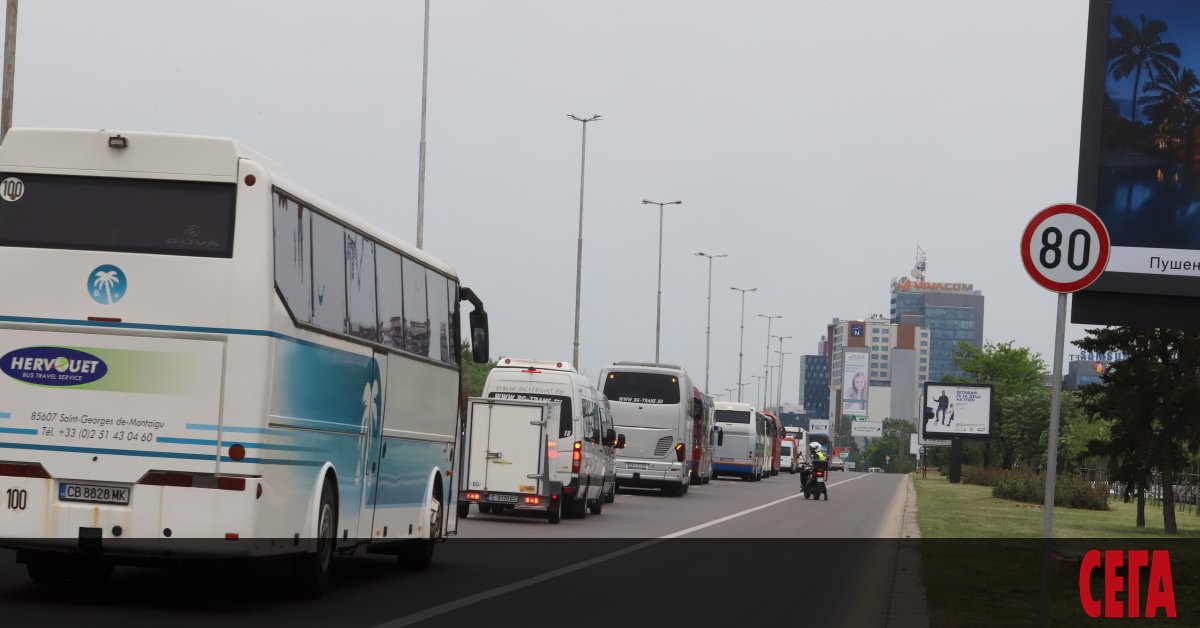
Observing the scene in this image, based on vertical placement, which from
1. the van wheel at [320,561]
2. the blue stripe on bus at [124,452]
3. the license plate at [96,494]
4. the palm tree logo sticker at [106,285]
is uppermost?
the palm tree logo sticker at [106,285]

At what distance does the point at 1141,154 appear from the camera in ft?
61.1

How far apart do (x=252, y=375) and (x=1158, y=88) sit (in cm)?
1118

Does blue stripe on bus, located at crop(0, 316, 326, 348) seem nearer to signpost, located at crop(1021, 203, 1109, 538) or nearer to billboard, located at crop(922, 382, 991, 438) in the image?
signpost, located at crop(1021, 203, 1109, 538)

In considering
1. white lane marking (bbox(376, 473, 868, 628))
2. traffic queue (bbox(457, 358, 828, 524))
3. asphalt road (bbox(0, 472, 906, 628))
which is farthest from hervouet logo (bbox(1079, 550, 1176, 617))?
traffic queue (bbox(457, 358, 828, 524))

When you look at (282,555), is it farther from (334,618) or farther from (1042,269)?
(1042,269)

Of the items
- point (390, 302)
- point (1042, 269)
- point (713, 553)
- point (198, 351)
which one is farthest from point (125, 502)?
point (713, 553)

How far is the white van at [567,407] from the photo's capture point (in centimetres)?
3080

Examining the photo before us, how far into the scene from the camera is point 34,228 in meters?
12.5

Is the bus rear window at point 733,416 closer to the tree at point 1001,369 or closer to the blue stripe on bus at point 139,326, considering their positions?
the tree at point 1001,369

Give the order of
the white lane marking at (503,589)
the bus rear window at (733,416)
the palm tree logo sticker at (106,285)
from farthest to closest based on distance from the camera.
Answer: the bus rear window at (733,416) < the white lane marking at (503,589) < the palm tree logo sticker at (106,285)

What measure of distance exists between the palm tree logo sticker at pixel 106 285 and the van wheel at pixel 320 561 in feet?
7.80

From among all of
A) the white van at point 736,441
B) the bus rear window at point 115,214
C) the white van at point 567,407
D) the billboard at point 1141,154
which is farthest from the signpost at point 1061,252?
the white van at point 736,441

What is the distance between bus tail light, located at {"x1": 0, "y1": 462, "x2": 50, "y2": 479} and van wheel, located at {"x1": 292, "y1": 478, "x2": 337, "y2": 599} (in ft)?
7.52

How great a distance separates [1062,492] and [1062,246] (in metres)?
45.6
